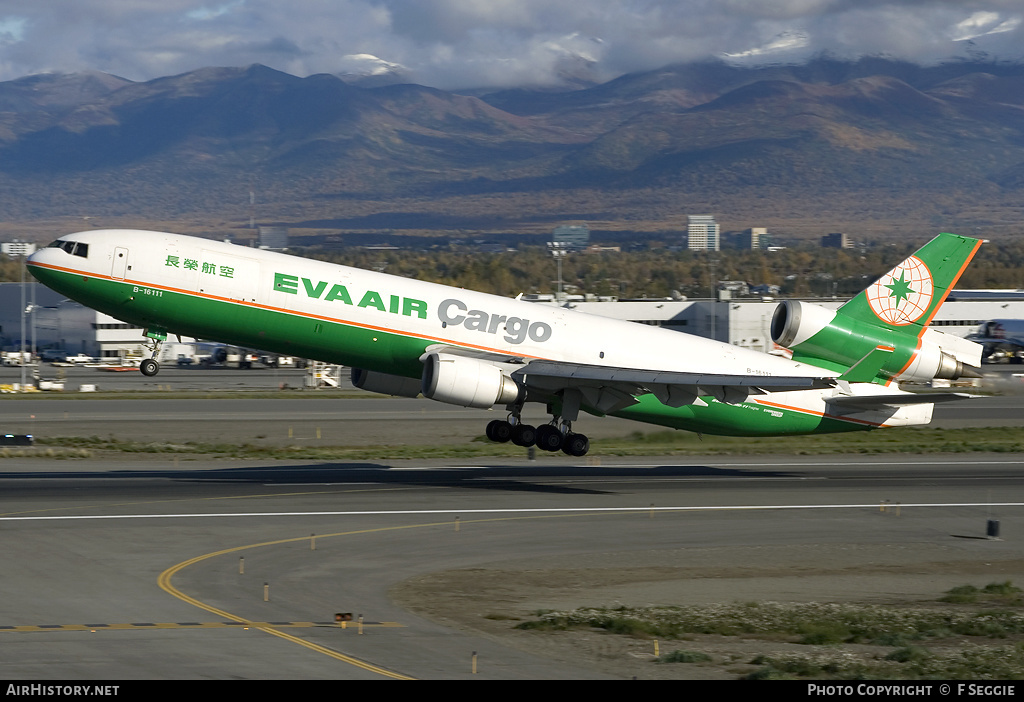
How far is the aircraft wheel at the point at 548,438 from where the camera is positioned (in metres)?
41.9

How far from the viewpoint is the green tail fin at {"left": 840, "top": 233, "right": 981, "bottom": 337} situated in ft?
149

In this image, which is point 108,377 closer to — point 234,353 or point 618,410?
point 234,353

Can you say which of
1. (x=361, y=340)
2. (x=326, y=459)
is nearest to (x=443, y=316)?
(x=361, y=340)

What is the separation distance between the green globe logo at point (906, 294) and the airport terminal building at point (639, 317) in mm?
60277

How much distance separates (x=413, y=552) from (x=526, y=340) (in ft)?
40.1

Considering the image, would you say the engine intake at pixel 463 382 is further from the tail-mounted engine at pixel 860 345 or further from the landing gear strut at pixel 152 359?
the tail-mounted engine at pixel 860 345

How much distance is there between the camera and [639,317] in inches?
4599

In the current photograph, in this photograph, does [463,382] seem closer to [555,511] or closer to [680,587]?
[555,511]

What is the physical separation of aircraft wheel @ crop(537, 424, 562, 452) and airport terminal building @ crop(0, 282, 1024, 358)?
63.9 meters

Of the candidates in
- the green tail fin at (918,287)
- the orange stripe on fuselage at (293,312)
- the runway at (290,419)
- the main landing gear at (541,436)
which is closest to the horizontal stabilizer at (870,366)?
the green tail fin at (918,287)

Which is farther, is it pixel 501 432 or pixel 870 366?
pixel 870 366

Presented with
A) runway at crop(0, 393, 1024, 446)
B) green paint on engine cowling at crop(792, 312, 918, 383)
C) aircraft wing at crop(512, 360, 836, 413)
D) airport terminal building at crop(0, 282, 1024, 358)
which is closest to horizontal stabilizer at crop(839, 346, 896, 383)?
green paint on engine cowling at crop(792, 312, 918, 383)

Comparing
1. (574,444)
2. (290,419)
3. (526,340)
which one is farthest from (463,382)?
(290,419)

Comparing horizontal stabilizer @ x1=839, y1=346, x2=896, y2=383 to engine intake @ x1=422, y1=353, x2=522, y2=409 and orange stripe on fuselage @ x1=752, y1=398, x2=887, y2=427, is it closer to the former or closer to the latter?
orange stripe on fuselage @ x1=752, y1=398, x2=887, y2=427
